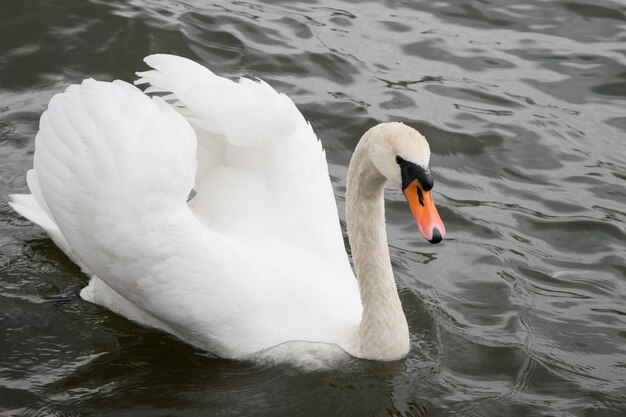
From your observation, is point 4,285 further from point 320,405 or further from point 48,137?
point 320,405

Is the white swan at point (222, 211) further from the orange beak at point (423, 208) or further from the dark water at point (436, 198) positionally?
the dark water at point (436, 198)

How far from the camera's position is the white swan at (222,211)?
5707 millimetres

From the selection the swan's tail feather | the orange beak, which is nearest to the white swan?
the orange beak

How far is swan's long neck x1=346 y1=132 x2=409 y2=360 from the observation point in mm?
6020

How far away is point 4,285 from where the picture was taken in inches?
261

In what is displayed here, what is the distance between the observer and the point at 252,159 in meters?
6.46

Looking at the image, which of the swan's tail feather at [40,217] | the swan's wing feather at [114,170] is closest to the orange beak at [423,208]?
the swan's wing feather at [114,170]

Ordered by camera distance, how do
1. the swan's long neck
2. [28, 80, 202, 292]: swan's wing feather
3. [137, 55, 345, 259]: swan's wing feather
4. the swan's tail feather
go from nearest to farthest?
[28, 80, 202, 292]: swan's wing feather < the swan's long neck < [137, 55, 345, 259]: swan's wing feather < the swan's tail feather

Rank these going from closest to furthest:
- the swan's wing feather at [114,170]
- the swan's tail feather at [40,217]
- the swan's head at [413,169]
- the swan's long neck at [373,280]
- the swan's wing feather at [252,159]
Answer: the swan's head at [413,169] → the swan's wing feather at [114,170] → the swan's long neck at [373,280] → the swan's wing feather at [252,159] → the swan's tail feather at [40,217]

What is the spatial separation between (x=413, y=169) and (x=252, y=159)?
133cm

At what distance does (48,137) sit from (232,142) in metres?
1.02

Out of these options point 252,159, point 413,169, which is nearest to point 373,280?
point 413,169

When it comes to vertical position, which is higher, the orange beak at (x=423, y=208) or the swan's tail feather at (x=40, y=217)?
the orange beak at (x=423, y=208)

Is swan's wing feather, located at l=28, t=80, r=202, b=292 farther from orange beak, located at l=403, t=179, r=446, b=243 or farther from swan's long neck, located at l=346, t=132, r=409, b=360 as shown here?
orange beak, located at l=403, t=179, r=446, b=243
